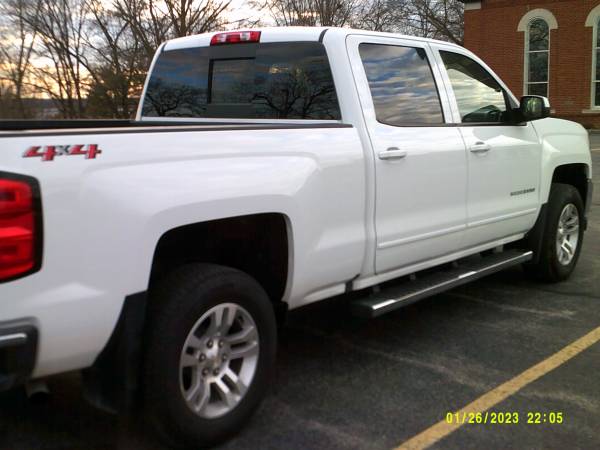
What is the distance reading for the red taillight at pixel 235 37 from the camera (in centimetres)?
439

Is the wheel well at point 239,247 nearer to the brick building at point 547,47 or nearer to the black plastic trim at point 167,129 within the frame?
the black plastic trim at point 167,129

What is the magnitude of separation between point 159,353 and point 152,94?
8.66 feet

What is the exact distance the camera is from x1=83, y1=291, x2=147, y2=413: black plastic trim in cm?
275

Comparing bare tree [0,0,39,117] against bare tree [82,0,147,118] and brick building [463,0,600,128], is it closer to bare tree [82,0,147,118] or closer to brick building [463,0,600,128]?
bare tree [82,0,147,118]

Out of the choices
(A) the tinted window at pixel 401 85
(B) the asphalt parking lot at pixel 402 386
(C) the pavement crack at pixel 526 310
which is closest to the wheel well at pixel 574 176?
(B) the asphalt parking lot at pixel 402 386

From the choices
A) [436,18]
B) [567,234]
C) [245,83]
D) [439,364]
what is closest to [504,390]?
[439,364]

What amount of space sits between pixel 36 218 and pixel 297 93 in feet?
6.96

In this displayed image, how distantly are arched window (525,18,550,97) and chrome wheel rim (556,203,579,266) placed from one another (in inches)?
910

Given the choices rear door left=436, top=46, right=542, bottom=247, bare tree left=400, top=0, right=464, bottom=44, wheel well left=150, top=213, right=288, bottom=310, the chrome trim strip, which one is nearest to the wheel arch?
wheel well left=150, top=213, right=288, bottom=310

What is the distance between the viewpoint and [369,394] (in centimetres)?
378

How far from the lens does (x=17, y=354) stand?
8.06ft

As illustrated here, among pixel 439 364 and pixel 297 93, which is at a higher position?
pixel 297 93

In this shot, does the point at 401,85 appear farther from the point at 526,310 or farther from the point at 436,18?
the point at 436,18

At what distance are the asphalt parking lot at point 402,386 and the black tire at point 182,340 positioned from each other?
20 cm
